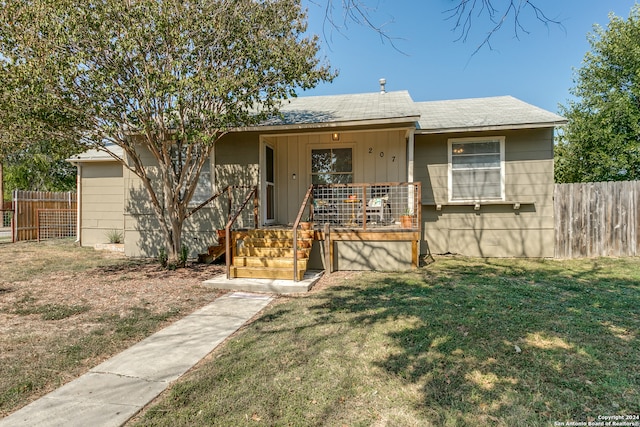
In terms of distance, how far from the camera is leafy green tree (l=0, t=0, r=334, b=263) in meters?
5.06

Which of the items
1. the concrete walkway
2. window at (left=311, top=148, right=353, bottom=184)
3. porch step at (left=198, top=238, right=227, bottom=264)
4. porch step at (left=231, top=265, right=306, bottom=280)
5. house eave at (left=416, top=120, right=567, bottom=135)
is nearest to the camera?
the concrete walkway

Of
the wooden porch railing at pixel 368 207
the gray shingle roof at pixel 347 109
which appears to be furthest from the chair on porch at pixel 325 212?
the gray shingle roof at pixel 347 109

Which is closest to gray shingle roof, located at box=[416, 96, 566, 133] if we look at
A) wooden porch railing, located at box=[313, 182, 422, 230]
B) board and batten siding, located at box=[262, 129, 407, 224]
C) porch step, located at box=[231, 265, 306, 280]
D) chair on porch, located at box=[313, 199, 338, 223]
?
board and batten siding, located at box=[262, 129, 407, 224]

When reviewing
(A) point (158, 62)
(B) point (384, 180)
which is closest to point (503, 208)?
(B) point (384, 180)

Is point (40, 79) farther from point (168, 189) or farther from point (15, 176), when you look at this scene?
point (15, 176)

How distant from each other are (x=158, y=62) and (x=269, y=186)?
3747 mm

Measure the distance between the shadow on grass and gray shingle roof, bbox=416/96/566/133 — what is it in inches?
136

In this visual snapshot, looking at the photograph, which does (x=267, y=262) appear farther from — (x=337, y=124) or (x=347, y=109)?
(x=347, y=109)

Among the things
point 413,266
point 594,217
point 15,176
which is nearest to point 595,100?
point 594,217

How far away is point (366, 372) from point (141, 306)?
3.45m

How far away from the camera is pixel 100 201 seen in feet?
35.3

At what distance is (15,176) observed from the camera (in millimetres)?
24391

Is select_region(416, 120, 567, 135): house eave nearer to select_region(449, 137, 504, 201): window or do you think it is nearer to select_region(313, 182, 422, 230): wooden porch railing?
select_region(449, 137, 504, 201): window

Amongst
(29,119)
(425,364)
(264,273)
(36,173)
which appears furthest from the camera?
(36,173)
